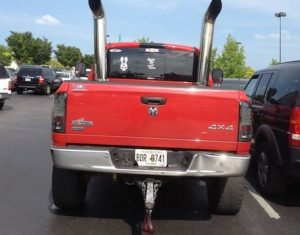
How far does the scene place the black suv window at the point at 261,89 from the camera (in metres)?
7.78

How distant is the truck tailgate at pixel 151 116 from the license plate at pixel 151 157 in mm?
94

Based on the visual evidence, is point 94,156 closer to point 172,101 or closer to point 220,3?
point 172,101

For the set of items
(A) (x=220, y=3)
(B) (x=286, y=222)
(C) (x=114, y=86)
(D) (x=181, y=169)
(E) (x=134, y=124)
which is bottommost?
(B) (x=286, y=222)

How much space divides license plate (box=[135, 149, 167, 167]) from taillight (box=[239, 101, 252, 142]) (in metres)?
0.77

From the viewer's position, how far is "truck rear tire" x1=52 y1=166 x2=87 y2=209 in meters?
5.60

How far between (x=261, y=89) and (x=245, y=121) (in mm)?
3104

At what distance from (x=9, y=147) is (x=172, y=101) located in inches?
253

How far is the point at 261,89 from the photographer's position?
8.03 metres

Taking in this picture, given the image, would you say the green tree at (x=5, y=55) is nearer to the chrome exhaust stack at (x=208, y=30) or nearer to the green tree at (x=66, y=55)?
the green tree at (x=66, y=55)

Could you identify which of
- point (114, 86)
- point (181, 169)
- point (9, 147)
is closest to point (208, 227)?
point (181, 169)

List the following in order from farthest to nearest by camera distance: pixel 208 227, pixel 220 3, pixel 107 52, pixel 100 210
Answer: pixel 107 52
pixel 220 3
pixel 100 210
pixel 208 227

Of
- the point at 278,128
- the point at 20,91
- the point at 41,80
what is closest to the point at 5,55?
the point at 20,91

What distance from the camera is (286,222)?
584 cm

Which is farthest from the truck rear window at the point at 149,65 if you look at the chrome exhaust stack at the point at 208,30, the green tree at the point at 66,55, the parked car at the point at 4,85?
the green tree at the point at 66,55
